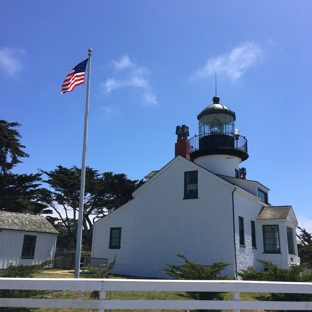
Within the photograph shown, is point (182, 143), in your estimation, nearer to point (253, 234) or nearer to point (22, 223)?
point (253, 234)

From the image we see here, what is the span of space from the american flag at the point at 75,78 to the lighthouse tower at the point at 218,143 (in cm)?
985

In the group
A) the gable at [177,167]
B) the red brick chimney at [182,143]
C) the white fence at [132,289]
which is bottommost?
the white fence at [132,289]

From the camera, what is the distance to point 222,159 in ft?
67.8

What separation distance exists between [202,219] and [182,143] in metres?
5.08

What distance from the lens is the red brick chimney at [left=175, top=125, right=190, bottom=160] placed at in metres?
20.2

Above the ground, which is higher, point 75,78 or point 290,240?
point 75,78

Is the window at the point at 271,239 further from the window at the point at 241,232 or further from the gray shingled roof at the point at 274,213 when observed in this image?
the window at the point at 241,232

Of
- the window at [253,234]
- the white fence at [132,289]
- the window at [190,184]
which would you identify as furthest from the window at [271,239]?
the white fence at [132,289]

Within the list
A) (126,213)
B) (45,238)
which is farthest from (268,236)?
(45,238)

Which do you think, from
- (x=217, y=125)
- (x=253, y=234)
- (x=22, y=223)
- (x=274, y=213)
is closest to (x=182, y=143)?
(x=217, y=125)

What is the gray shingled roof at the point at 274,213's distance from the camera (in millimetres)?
19109

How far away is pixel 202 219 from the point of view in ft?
57.1

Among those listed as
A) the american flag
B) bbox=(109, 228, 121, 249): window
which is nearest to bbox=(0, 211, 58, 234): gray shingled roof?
bbox=(109, 228, 121, 249): window

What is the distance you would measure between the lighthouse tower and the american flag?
9852 millimetres
